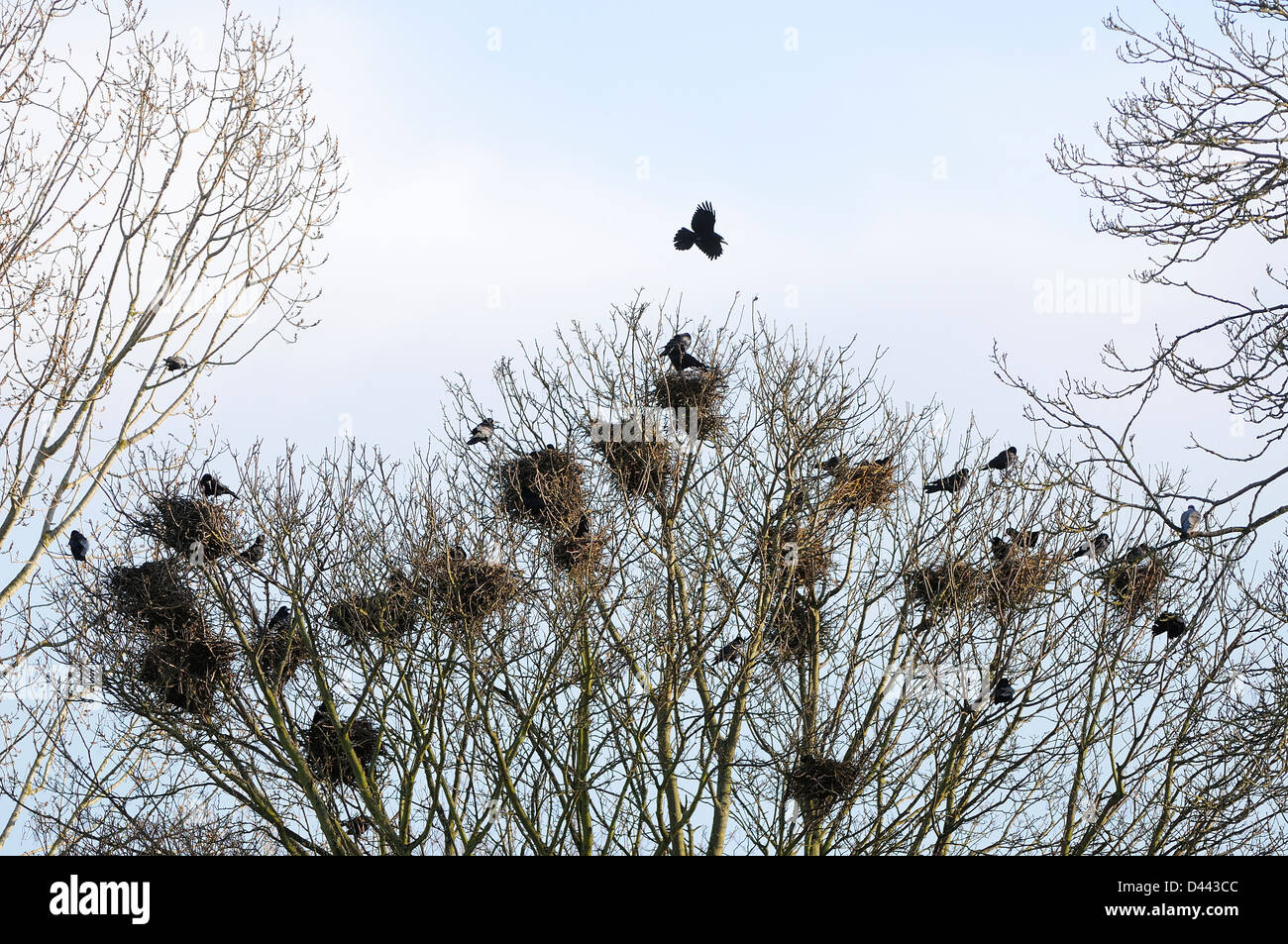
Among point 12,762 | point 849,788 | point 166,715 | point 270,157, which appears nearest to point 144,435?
point 270,157

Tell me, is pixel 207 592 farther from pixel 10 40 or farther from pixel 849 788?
pixel 849 788

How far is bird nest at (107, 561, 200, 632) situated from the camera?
10.3m

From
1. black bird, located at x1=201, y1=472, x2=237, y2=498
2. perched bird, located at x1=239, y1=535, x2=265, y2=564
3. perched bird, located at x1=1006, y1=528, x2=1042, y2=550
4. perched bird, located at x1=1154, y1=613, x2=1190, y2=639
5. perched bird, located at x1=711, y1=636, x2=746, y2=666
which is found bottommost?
perched bird, located at x1=1154, y1=613, x2=1190, y2=639

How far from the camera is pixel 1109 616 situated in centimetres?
1047

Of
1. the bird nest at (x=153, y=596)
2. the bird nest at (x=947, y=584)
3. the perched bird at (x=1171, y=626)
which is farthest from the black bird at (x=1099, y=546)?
the bird nest at (x=153, y=596)

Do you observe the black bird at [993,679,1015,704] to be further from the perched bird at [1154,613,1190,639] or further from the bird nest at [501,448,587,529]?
the bird nest at [501,448,587,529]

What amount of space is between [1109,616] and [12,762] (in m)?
10.7

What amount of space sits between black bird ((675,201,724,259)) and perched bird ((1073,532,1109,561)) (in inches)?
164

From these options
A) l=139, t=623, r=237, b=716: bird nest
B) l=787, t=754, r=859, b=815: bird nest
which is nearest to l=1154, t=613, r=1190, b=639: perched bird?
l=787, t=754, r=859, b=815: bird nest

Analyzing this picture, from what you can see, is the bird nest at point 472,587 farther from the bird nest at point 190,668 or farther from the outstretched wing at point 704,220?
the outstretched wing at point 704,220

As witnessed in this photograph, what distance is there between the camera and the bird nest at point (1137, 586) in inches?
386

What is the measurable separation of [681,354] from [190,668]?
5.44 metres

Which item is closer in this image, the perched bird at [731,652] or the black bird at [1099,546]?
the black bird at [1099,546]

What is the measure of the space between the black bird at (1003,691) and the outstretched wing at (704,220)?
479cm
